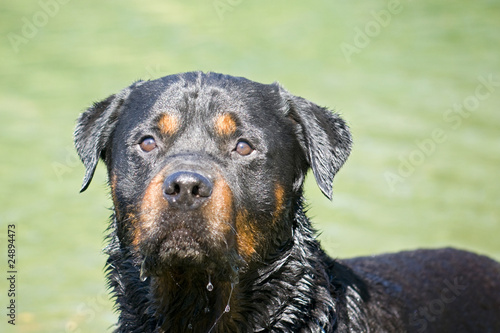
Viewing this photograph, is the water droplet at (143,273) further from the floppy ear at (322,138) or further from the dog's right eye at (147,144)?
the floppy ear at (322,138)

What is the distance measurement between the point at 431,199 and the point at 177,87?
6.98 metres

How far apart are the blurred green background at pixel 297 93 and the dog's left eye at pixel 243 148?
12.2 ft

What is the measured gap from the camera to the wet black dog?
3939mm

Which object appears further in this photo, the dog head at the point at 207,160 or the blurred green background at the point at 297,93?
the blurred green background at the point at 297,93

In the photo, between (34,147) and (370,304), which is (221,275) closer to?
(370,304)

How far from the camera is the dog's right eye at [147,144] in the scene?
434 cm

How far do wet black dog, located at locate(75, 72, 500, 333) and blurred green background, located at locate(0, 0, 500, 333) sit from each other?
10.8ft

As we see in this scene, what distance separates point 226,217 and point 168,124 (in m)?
0.71

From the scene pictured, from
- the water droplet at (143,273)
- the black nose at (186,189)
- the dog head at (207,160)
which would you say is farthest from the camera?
the water droplet at (143,273)

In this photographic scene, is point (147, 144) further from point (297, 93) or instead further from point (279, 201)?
point (297, 93)

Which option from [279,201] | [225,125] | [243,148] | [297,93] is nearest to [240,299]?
[279,201]

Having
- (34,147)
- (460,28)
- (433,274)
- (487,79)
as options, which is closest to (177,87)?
(433,274)

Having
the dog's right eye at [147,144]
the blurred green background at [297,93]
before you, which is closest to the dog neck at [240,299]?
the dog's right eye at [147,144]

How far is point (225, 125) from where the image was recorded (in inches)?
171
